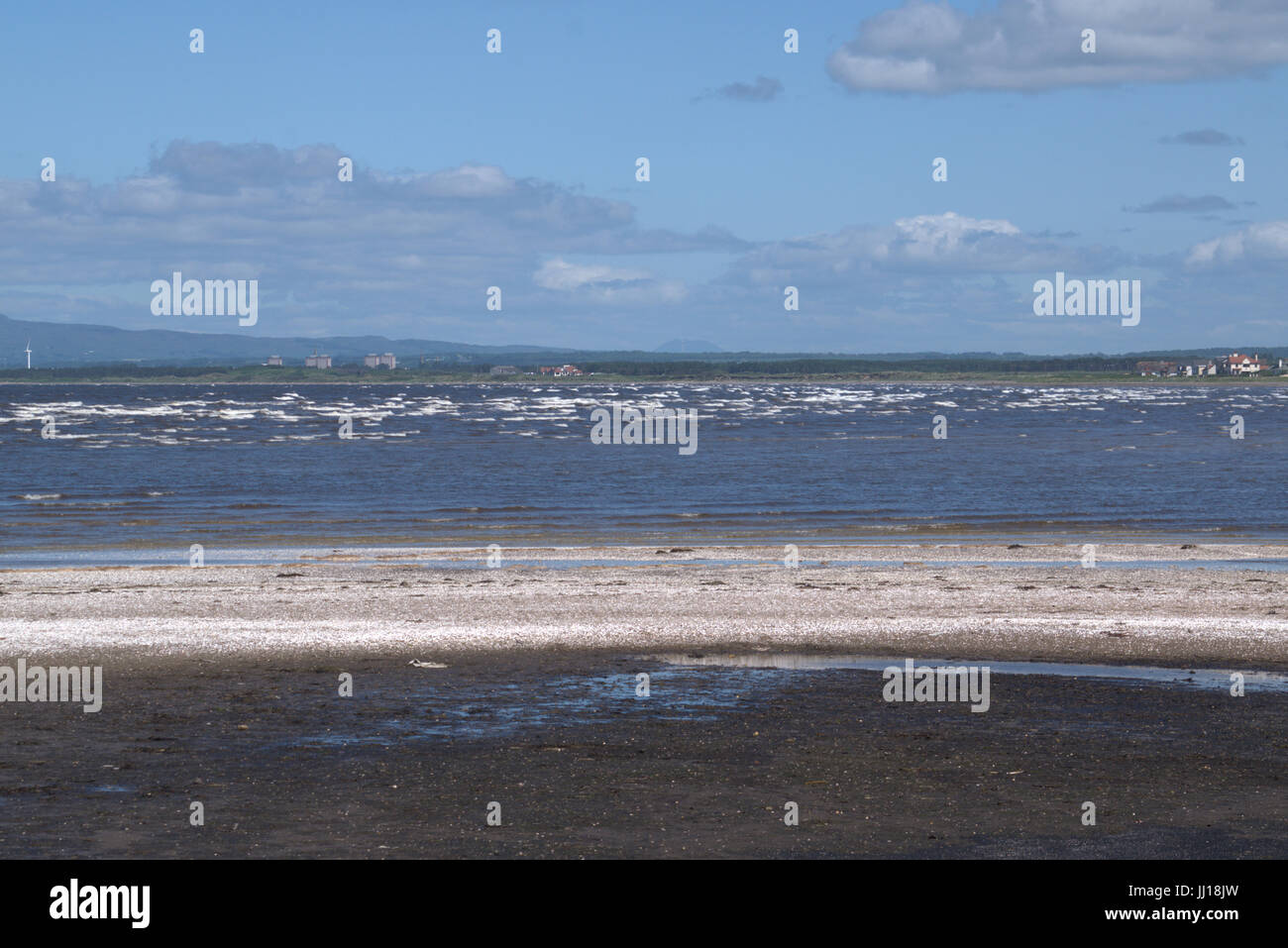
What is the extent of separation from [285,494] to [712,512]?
1597cm

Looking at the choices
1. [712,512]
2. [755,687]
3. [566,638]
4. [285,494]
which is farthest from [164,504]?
[755,687]

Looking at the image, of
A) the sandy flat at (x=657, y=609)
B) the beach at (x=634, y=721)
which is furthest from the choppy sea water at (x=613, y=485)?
the beach at (x=634, y=721)

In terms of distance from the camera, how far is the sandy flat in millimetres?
19531

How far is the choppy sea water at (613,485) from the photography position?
3694cm

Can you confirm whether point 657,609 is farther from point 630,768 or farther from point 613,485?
point 613,485

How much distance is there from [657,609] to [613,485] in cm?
3013

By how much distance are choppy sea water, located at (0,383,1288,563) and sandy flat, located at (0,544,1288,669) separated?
6.43 metres

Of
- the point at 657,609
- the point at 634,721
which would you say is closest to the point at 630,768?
the point at 634,721

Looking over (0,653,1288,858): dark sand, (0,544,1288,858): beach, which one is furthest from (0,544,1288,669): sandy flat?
(0,653,1288,858): dark sand

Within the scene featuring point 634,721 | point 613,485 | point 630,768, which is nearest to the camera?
point 630,768

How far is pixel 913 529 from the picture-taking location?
37125mm

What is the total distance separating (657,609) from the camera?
75.1 ft

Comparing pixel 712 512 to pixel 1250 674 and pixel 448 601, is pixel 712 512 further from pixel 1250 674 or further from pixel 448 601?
pixel 1250 674

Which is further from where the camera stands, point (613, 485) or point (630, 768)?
point (613, 485)
